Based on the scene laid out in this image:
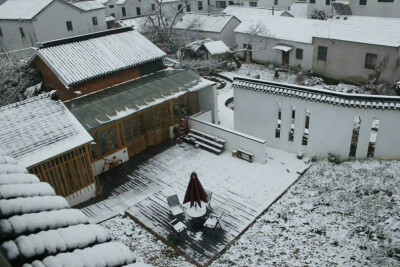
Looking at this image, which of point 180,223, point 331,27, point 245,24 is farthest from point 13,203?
point 245,24

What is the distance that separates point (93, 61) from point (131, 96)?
374 cm

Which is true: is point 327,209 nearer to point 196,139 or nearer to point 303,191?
point 303,191

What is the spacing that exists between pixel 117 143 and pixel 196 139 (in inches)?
177

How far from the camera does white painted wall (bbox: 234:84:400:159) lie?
16188 millimetres

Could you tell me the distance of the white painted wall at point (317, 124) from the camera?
1619cm

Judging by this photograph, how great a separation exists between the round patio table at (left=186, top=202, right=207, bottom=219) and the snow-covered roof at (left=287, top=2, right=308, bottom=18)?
129 feet

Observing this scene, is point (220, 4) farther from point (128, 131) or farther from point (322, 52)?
point (128, 131)

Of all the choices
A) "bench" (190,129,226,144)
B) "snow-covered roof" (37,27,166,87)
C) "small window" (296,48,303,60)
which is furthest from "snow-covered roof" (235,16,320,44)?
"bench" (190,129,226,144)

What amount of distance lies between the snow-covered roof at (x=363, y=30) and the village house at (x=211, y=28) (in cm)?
1061

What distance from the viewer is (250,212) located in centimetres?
1470

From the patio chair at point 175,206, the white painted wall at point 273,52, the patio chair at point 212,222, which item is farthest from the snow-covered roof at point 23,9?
the patio chair at point 212,222

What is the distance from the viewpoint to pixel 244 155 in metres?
18.3

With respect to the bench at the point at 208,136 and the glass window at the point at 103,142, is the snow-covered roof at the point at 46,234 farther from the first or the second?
the bench at the point at 208,136

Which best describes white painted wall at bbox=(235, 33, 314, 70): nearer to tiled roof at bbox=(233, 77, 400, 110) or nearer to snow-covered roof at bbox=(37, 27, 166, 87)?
tiled roof at bbox=(233, 77, 400, 110)
